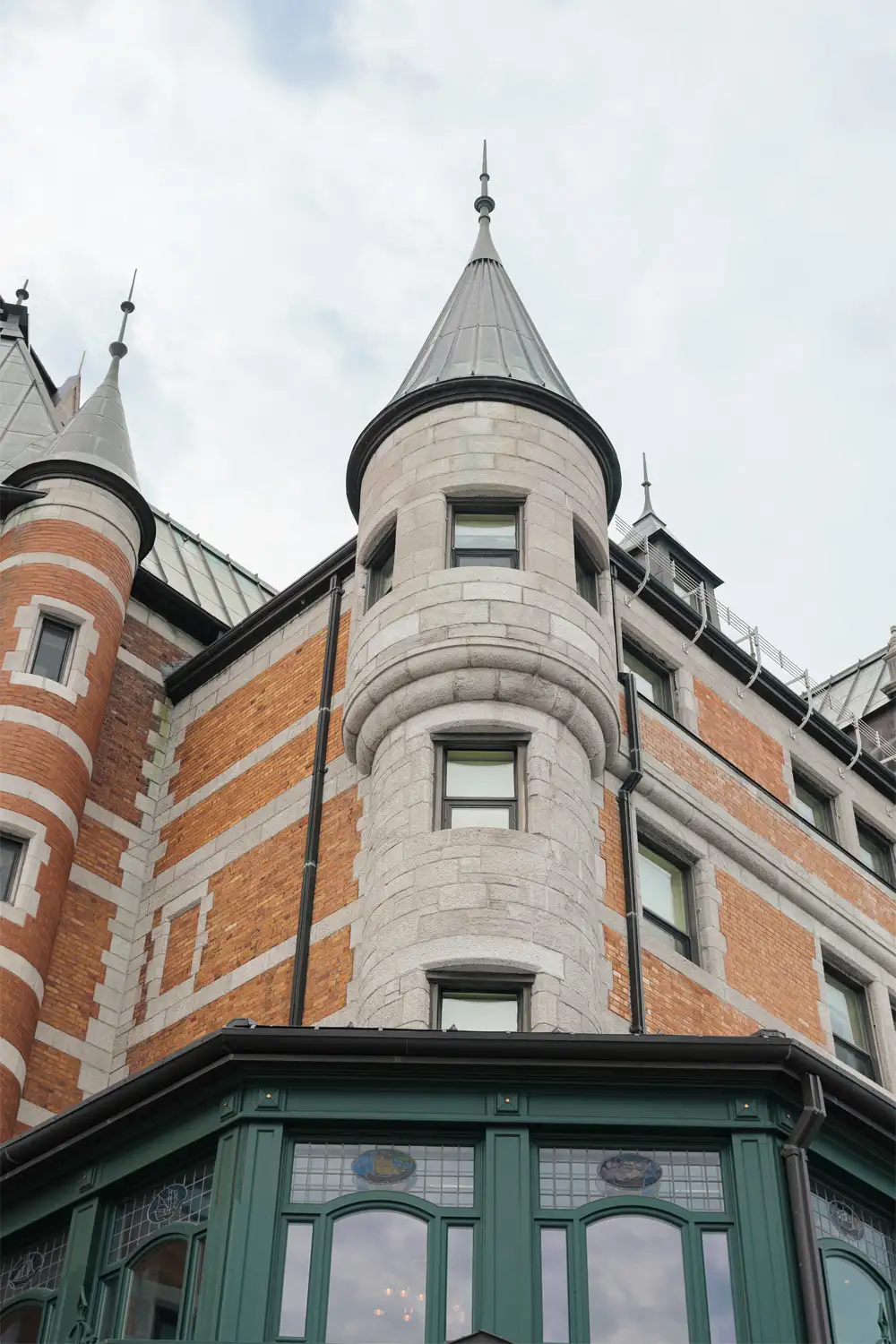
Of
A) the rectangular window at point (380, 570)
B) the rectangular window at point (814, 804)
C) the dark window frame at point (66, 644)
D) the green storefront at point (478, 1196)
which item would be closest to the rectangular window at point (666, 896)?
the rectangular window at point (380, 570)

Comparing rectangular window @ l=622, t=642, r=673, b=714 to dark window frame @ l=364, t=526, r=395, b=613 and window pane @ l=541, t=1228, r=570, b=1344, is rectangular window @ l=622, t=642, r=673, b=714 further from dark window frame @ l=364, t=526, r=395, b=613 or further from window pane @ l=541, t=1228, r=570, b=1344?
window pane @ l=541, t=1228, r=570, b=1344

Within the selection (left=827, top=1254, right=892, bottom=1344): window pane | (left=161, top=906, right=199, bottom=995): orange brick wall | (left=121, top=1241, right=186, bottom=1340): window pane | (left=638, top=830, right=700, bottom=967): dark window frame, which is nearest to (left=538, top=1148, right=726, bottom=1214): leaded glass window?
(left=827, top=1254, right=892, bottom=1344): window pane

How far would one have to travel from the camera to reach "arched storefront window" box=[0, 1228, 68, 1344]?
17.0 m

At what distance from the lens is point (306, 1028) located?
16.5m

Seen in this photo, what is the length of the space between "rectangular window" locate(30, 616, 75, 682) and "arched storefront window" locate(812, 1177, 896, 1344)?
49.6ft

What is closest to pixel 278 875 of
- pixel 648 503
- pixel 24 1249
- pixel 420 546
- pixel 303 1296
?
pixel 420 546

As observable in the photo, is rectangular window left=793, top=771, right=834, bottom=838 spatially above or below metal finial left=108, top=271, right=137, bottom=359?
below

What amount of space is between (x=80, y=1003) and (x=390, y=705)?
22.2 ft

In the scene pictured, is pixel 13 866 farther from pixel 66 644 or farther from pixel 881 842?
pixel 881 842

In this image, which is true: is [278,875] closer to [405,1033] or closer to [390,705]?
[390,705]

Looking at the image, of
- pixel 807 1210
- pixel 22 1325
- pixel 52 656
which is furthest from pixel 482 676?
pixel 22 1325

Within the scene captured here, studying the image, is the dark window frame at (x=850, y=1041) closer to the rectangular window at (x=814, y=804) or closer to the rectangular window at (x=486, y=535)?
the rectangular window at (x=814, y=804)

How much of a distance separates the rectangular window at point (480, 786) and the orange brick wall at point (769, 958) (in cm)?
A: 441

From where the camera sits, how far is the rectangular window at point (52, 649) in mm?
27547
